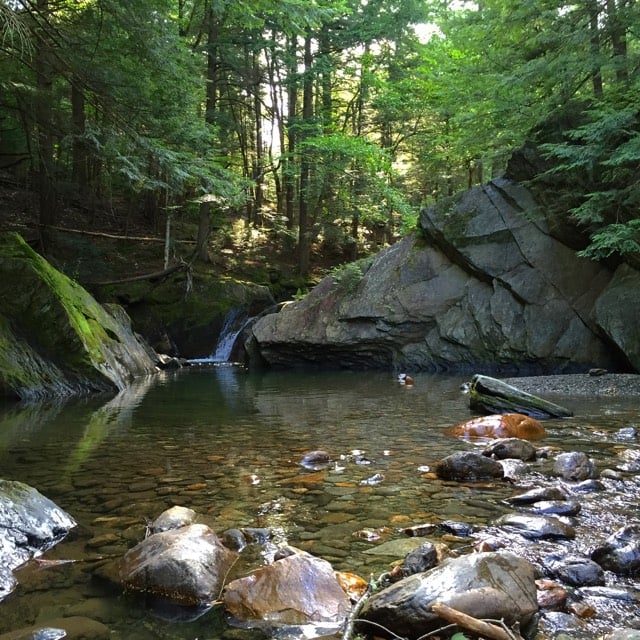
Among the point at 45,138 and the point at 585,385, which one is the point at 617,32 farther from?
the point at 45,138

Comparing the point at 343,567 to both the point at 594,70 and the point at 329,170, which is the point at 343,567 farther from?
the point at 329,170

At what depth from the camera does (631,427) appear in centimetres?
647

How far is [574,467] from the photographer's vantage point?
4465 millimetres

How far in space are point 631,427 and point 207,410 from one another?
234 inches

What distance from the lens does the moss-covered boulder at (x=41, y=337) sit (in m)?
9.91

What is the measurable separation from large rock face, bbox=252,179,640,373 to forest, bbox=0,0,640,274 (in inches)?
45.4

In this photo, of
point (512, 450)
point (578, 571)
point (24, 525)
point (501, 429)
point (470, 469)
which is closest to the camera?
point (578, 571)

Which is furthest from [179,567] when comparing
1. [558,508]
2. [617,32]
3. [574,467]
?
[617,32]

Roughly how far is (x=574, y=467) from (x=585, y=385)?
21.9 ft

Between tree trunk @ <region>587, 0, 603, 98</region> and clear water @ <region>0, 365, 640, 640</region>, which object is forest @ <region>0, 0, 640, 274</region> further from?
clear water @ <region>0, 365, 640, 640</region>

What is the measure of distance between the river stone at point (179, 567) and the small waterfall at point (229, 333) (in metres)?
16.8

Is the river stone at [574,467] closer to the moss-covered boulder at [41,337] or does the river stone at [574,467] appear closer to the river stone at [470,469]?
the river stone at [470,469]

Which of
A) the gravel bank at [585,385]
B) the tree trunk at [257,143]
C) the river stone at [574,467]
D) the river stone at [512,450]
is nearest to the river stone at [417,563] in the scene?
the river stone at [574,467]

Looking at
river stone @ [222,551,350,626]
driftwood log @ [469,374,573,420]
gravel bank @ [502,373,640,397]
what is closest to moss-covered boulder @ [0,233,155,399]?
driftwood log @ [469,374,573,420]
